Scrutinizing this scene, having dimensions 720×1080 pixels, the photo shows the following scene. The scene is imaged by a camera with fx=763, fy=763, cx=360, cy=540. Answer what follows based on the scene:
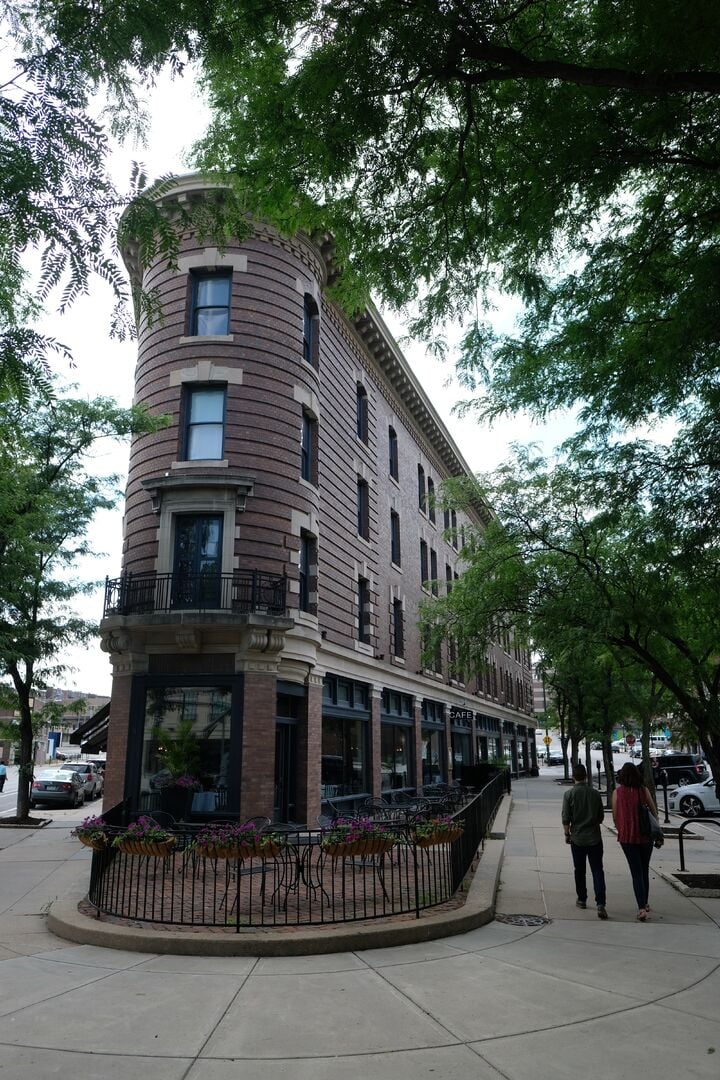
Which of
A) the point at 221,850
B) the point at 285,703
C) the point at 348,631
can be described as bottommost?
the point at 221,850

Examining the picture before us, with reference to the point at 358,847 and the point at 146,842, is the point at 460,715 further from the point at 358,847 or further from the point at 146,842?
the point at 146,842

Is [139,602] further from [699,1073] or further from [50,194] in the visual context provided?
[699,1073]

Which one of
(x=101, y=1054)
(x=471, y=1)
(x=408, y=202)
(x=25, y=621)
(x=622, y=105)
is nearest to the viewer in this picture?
(x=101, y=1054)

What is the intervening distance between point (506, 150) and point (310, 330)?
13622mm

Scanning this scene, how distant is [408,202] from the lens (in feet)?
25.3

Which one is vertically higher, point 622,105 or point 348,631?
point 622,105

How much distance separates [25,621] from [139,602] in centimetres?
567

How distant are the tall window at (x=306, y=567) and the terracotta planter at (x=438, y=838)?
9.17 metres

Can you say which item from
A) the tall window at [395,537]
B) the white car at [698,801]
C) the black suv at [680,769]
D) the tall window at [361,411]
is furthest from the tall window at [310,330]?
the black suv at [680,769]

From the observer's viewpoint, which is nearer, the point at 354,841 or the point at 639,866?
the point at 354,841

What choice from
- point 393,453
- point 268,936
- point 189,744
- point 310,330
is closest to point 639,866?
point 268,936

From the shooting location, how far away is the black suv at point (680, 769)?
118 ft

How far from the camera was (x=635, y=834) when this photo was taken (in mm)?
8961

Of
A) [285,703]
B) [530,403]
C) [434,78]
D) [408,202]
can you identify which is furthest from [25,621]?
[434,78]
